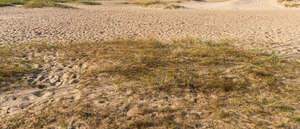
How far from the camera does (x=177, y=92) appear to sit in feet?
14.9

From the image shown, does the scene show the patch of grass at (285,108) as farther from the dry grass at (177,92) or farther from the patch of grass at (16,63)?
the patch of grass at (16,63)

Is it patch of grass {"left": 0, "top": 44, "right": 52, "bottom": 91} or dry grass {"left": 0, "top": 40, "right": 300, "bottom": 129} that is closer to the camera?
dry grass {"left": 0, "top": 40, "right": 300, "bottom": 129}

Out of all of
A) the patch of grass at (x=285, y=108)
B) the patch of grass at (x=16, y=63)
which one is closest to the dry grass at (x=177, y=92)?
the patch of grass at (x=285, y=108)

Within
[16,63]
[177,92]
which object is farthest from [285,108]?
[16,63]

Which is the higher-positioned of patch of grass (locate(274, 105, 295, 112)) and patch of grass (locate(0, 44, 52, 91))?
patch of grass (locate(0, 44, 52, 91))

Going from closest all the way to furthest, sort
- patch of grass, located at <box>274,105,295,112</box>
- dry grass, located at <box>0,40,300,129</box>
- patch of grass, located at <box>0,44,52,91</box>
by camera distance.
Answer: dry grass, located at <box>0,40,300,129</box>, patch of grass, located at <box>274,105,295,112</box>, patch of grass, located at <box>0,44,52,91</box>

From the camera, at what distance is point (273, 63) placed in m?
6.10

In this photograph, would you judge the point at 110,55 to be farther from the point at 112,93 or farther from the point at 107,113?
the point at 107,113

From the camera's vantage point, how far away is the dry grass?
3.60m

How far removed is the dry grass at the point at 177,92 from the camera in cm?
360

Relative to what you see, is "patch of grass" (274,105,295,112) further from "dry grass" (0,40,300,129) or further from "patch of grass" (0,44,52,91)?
"patch of grass" (0,44,52,91)

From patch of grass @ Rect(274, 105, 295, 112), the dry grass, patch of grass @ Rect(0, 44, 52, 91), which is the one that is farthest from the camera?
patch of grass @ Rect(0, 44, 52, 91)

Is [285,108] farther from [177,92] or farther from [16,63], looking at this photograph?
[16,63]

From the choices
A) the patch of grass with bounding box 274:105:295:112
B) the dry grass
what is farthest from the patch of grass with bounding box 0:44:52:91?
the patch of grass with bounding box 274:105:295:112
